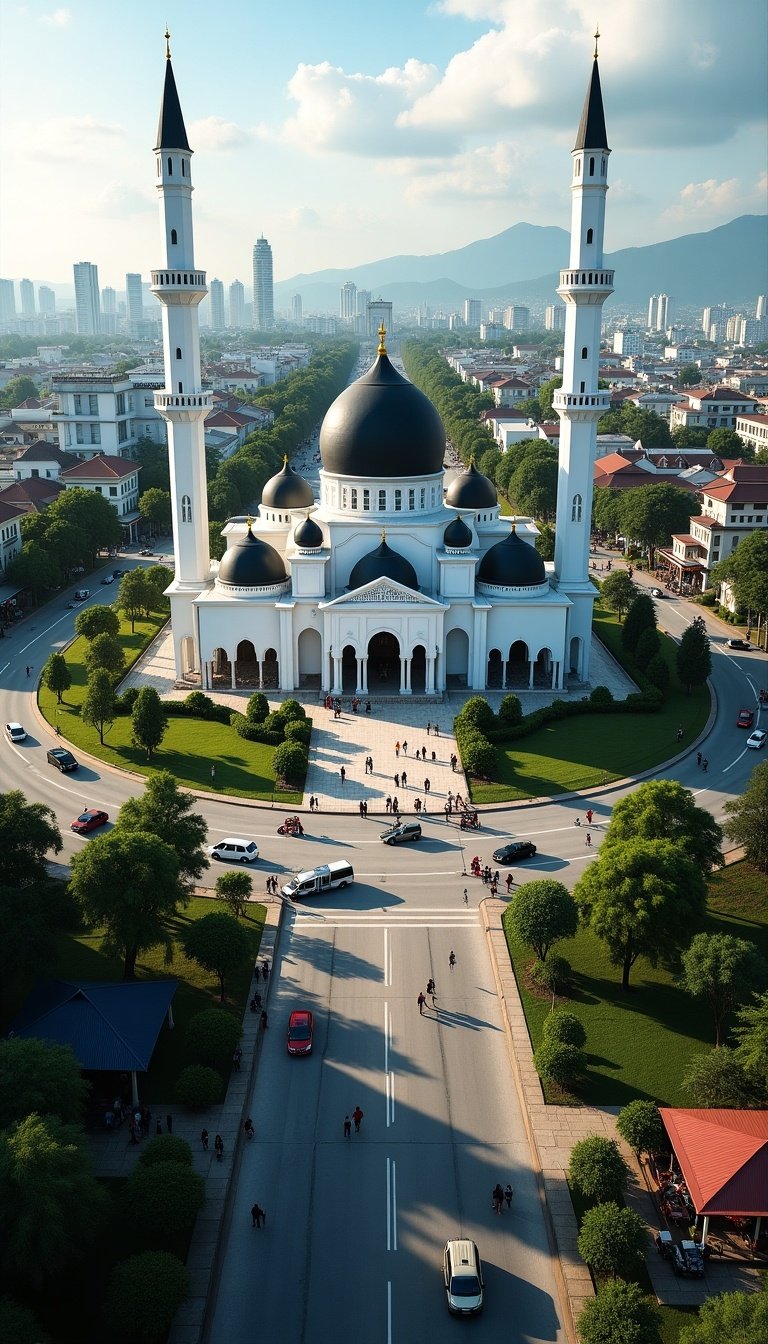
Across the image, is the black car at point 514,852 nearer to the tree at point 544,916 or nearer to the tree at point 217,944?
the tree at point 544,916

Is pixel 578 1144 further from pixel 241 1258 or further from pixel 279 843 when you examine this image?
pixel 279 843

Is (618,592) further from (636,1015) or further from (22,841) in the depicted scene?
(22,841)

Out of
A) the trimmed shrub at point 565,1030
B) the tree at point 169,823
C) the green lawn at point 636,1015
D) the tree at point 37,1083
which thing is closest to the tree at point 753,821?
the green lawn at point 636,1015

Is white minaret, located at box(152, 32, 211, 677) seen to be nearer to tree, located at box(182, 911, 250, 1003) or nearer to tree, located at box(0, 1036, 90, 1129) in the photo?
tree, located at box(182, 911, 250, 1003)

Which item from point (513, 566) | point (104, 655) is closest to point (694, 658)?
point (513, 566)

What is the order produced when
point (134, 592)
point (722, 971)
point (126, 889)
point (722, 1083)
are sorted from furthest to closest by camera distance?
point (134, 592) → point (126, 889) → point (722, 971) → point (722, 1083)

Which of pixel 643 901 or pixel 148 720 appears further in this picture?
pixel 148 720
